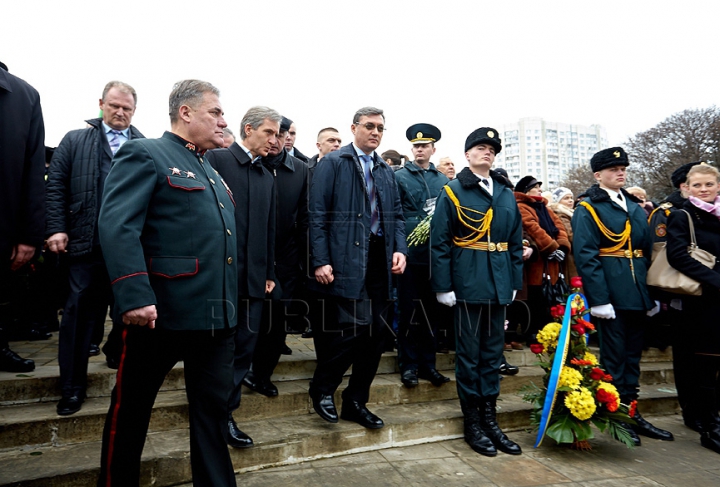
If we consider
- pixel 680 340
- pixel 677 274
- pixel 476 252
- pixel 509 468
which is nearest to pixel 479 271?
pixel 476 252

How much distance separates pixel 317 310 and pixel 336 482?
4.06 ft

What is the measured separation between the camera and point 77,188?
3.64 m

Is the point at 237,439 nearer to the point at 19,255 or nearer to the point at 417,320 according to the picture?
the point at 19,255

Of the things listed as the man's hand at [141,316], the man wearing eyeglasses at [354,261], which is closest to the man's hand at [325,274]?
the man wearing eyeglasses at [354,261]

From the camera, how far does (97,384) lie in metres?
3.70

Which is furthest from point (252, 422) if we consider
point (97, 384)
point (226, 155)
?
point (226, 155)

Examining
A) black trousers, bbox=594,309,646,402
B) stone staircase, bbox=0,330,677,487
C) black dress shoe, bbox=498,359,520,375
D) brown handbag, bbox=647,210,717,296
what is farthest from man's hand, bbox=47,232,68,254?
brown handbag, bbox=647,210,717,296

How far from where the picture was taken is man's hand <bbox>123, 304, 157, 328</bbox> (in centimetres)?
217

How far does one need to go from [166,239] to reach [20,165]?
2.82 feet

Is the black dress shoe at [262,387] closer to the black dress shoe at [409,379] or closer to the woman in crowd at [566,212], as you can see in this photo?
the black dress shoe at [409,379]

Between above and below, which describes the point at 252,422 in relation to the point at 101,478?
below

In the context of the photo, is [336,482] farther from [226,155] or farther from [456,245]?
[226,155]

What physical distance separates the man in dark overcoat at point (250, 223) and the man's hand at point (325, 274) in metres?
0.33

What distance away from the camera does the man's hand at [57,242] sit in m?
3.47
